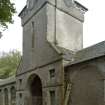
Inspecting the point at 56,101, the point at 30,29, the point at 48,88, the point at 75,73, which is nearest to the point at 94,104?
the point at 75,73

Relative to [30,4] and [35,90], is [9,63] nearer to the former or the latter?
[35,90]

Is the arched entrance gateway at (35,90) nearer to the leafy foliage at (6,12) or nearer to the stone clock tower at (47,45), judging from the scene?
the stone clock tower at (47,45)

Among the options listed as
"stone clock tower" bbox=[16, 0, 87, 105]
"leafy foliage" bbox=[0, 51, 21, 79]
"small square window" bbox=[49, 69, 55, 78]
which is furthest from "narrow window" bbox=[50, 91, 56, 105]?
"leafy foliage" bbox=[0, 51, 21, 79]

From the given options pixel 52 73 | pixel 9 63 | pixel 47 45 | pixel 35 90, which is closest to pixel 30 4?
pixel 47 45

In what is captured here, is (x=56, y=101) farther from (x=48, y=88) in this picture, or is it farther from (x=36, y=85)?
(x=36, y=85)

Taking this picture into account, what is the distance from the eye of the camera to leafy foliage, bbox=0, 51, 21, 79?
50569 mm

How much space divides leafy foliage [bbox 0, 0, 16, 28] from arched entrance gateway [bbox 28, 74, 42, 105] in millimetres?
12702

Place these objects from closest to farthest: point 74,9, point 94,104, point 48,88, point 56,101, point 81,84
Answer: point 94,104 < point 81,84 < point 56,101 < point 48,88 < point 74,9

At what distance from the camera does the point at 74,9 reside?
22.0m

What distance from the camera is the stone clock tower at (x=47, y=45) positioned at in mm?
18172

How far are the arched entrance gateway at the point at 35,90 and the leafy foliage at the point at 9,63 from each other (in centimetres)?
2704

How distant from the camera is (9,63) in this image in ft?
176

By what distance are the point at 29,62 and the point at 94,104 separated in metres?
10.1

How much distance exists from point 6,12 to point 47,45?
9830mm
